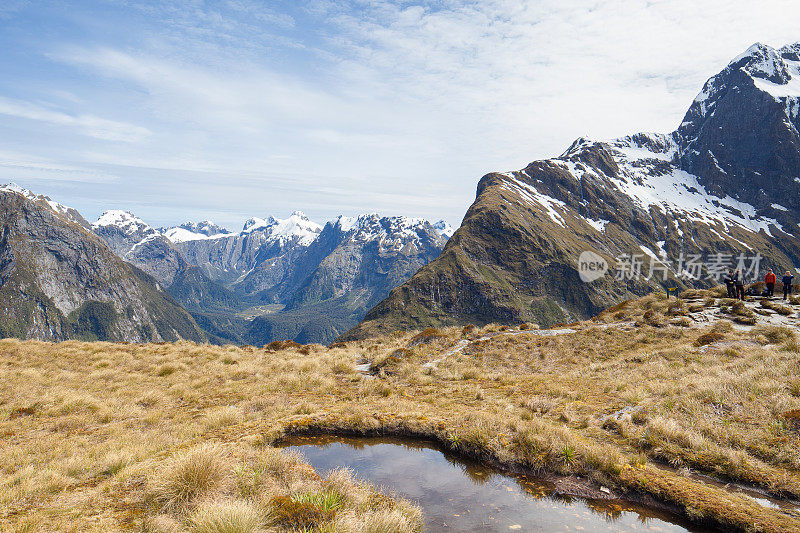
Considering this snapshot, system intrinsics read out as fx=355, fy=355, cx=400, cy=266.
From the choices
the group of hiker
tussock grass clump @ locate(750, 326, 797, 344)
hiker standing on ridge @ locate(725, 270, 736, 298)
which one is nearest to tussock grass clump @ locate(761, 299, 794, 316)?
the group of hiker

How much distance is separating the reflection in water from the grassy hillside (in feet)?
2.07

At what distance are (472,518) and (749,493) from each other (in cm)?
634

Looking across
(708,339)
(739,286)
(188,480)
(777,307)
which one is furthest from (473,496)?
(739,286)

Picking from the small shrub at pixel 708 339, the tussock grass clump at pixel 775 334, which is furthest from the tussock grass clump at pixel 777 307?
the small shrub at pixel 708 339

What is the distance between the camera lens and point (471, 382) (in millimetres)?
18656

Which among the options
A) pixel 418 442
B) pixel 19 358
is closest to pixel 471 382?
pixel 418 442

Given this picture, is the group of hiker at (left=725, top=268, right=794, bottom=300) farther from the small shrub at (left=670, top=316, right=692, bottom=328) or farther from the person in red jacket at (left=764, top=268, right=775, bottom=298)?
the small shrub at (left=670, top=316, right=692, bottom=328)

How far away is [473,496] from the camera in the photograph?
8.07 metres

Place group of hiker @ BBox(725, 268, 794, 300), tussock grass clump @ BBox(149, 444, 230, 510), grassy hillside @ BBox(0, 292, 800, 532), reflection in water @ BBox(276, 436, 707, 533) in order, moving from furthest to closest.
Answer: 1. group of hiker @ BBox(725, 268, 794, 300)
2. reflection in water @ BBox(276, 436, 707, 533)
3. grassy hillside @ BBox(0, 292, 800, 532)
4. tussock grass clump @ BBox(149, 444, 230, 510)

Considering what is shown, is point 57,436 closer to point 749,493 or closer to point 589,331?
point 749,493

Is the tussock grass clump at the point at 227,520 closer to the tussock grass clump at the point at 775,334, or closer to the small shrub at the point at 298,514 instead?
the small shrub at the point at 298,514

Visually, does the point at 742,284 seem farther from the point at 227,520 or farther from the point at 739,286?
the point at 227,520

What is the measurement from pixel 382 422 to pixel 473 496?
15.4 ft

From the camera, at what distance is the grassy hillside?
6.87m
